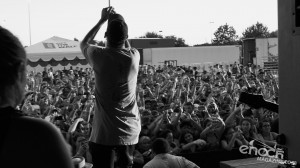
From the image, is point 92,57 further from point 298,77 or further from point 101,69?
point 298,77

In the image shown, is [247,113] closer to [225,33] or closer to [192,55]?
[192,55]

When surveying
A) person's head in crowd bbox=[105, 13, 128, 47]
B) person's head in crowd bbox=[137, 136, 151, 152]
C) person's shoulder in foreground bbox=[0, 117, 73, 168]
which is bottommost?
person's head in crowd bbox=[137, 136, 151, 152]

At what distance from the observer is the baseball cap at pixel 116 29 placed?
2617 mm

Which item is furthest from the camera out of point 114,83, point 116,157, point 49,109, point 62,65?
point 62,65

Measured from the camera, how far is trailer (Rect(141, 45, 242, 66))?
30.0 metres

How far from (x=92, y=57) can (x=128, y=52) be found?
246 millimetres

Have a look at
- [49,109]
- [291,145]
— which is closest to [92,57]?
[291,145]

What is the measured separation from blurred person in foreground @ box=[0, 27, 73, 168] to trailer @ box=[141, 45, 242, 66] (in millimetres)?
28582

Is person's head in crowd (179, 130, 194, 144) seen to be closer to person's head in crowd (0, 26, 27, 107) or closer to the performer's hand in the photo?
the performer's hand

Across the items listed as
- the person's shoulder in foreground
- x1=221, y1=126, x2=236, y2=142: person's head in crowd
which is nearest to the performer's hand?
the person's shoulder in foreground

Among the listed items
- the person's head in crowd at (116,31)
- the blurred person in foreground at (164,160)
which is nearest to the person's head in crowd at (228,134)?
the blurred person in foreground at (164,160)

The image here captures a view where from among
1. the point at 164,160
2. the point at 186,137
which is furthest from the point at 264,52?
the point at 164,160

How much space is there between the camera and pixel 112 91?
2623mm

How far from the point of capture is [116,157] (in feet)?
9.49
